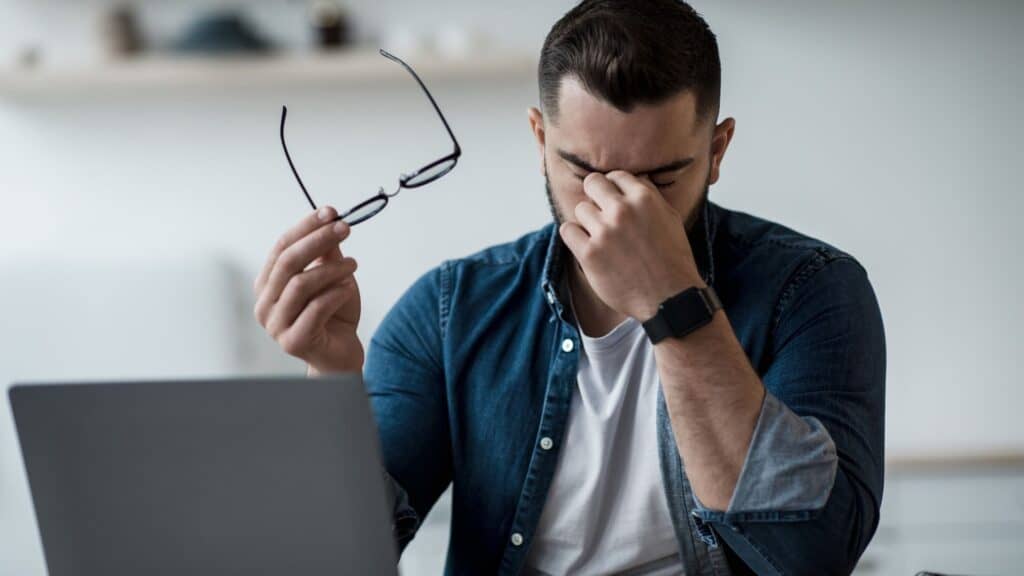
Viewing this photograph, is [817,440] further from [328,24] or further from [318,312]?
[328,24]

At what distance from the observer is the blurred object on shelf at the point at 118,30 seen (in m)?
2.18

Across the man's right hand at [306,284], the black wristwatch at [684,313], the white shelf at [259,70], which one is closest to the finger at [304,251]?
the man's right hand at [306,284]

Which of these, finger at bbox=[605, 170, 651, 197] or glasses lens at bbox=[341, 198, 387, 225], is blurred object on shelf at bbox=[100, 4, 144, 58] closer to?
glasses lens at bbox=[341, 198, 387, 225]

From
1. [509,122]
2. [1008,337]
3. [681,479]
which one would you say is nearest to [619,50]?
[681,479]

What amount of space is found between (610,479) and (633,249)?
0.32 metres

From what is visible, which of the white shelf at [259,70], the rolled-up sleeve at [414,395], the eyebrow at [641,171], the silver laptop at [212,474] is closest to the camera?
the silver laptop at [212,474]

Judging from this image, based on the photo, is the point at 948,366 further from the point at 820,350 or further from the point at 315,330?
the point at 315,330

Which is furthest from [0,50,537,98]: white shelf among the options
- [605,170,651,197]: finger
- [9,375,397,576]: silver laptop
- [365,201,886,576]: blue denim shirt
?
[9,375,397,576]: silver laptop

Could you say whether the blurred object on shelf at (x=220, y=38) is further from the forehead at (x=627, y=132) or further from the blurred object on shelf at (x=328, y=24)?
the forehead at (x=627, y=132)

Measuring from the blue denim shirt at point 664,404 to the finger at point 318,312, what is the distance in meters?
0.23

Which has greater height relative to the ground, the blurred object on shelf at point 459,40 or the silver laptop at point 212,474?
the blurred object on shelf at point 459,40

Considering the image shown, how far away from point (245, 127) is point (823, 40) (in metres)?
1.17

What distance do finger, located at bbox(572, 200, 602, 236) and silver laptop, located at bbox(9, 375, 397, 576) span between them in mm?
377

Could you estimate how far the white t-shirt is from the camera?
122 cm
